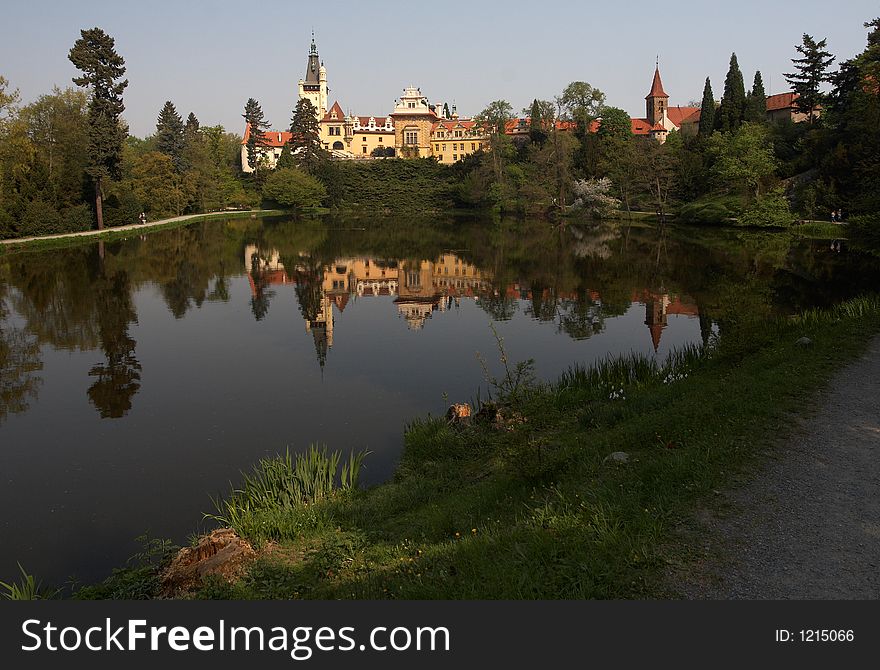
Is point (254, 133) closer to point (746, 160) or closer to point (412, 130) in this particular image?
point (412, 130)

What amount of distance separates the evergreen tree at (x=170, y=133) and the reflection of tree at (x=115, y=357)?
4671cm

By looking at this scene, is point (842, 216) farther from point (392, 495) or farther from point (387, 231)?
point (392, 495)

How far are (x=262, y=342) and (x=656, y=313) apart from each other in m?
10.7

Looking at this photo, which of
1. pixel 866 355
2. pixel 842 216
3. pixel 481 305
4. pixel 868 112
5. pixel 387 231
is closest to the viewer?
pixel 866 355

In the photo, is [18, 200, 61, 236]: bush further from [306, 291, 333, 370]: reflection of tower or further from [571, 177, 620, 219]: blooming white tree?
[571, 177, 620, 219]: blooming white tree

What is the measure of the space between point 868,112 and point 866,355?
29.5 metres

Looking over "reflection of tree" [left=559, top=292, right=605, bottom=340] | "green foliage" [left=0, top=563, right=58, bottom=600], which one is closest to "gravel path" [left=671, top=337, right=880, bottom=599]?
"green foliage" [left=0, top=563, right=58, bottom=600]

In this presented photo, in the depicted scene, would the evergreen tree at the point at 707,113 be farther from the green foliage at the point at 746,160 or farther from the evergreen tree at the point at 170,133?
the evergreen tree at the point at 170,133

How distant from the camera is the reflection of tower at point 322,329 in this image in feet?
51.8

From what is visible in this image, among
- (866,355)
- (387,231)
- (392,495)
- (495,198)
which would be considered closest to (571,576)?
(392,495)

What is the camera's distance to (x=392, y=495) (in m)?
8.02

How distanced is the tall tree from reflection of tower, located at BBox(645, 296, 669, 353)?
34.0 m

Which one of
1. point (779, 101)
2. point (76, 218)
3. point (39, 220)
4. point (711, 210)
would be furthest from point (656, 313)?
point (779, 101)

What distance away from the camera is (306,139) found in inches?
3216
